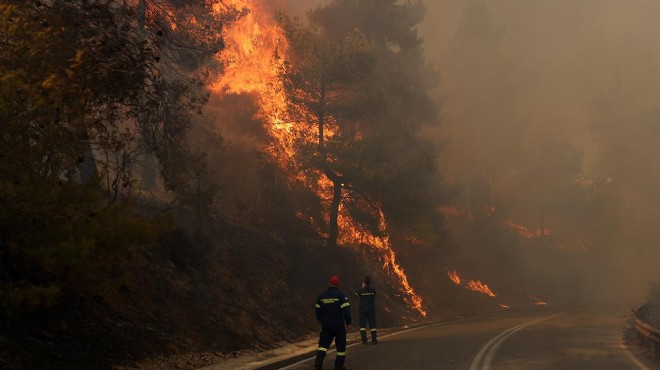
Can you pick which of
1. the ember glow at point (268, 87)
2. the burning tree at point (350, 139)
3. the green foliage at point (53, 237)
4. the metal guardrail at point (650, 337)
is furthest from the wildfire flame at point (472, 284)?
the green foliage at point (53, 237)

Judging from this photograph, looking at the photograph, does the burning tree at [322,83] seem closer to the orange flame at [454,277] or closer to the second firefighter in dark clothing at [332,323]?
the second firefighter in dark clothing at [332,323]

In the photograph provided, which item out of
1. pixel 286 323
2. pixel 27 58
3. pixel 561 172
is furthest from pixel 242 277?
pixel 561 172

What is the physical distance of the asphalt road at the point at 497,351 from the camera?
12.6m

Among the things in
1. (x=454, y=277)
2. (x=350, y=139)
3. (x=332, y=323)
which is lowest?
(x=332, y=323)

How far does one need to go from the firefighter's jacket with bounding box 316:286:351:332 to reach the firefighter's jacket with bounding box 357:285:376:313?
17.7ft

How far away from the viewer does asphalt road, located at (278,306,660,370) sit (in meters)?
12.6

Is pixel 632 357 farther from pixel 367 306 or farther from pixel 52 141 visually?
pixel 52 141

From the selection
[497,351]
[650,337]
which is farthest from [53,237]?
[650,337]

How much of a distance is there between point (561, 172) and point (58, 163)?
6256 cm

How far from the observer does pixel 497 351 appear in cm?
1471

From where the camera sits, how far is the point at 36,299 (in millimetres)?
8453

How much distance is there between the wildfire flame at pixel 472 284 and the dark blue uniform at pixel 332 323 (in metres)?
28.9

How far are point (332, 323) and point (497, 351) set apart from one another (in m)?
4.80

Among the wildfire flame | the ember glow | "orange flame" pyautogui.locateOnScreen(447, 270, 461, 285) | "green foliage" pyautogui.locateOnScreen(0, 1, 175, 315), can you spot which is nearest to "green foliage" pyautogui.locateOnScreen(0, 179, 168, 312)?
"green foliage" pyautogui.locateOnScreen(0, 1, 175, 315)
